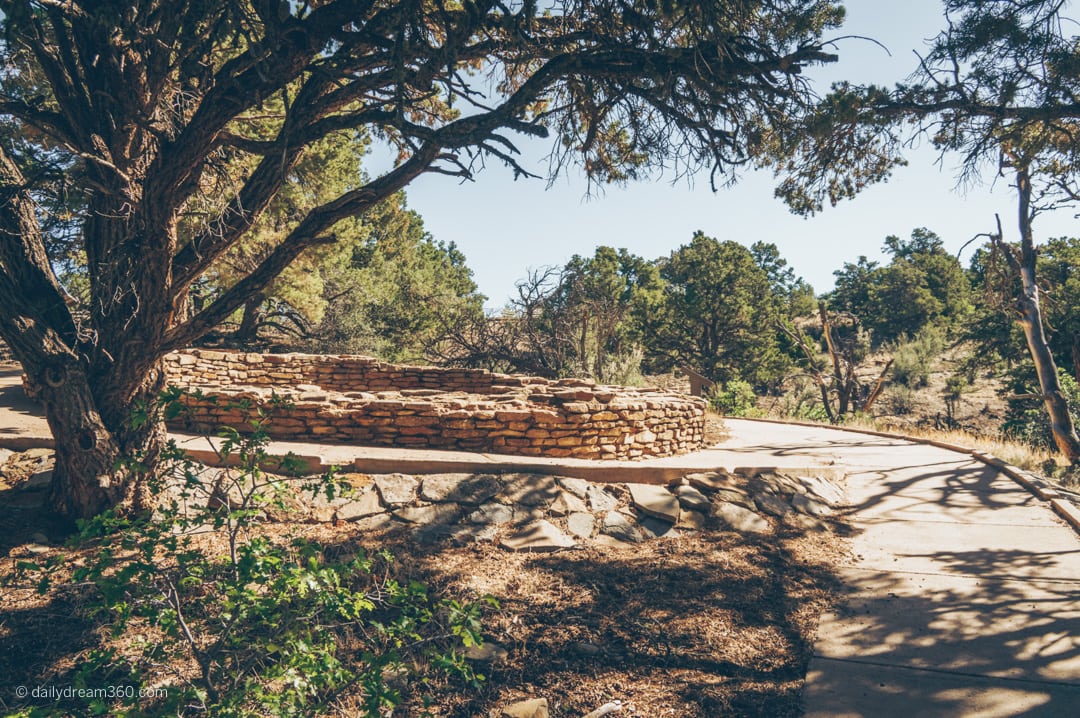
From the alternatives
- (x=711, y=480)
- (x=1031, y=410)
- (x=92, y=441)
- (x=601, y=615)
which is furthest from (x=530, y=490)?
(x=1031, y=410)

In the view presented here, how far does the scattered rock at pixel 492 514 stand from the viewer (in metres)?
5.45

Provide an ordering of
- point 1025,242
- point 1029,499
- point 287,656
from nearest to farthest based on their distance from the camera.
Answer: point 287,656, point 1029,499, point 1025,242

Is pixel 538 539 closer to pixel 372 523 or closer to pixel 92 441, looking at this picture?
pixel 372 523

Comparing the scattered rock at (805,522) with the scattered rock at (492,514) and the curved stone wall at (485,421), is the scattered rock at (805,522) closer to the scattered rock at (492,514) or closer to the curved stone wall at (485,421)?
the curved stone wall at (485,421)

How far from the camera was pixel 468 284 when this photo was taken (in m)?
32.4

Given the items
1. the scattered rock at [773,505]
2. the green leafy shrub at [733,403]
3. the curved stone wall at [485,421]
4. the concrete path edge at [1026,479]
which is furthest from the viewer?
the green leafy shrub at [733,403]

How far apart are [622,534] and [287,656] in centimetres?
371

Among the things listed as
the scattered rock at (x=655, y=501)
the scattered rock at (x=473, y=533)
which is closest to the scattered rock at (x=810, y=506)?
the scattered rock at (x=655, y=501)

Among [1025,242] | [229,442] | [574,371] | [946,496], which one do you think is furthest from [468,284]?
[229,442]

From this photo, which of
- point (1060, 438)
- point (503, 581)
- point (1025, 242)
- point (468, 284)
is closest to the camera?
point (503, 581)

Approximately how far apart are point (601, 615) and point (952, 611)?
250 centimetres

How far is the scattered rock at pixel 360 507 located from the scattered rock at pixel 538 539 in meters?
1.25

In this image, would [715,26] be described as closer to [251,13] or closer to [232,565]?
[251,13]

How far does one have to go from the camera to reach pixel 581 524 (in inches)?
219
